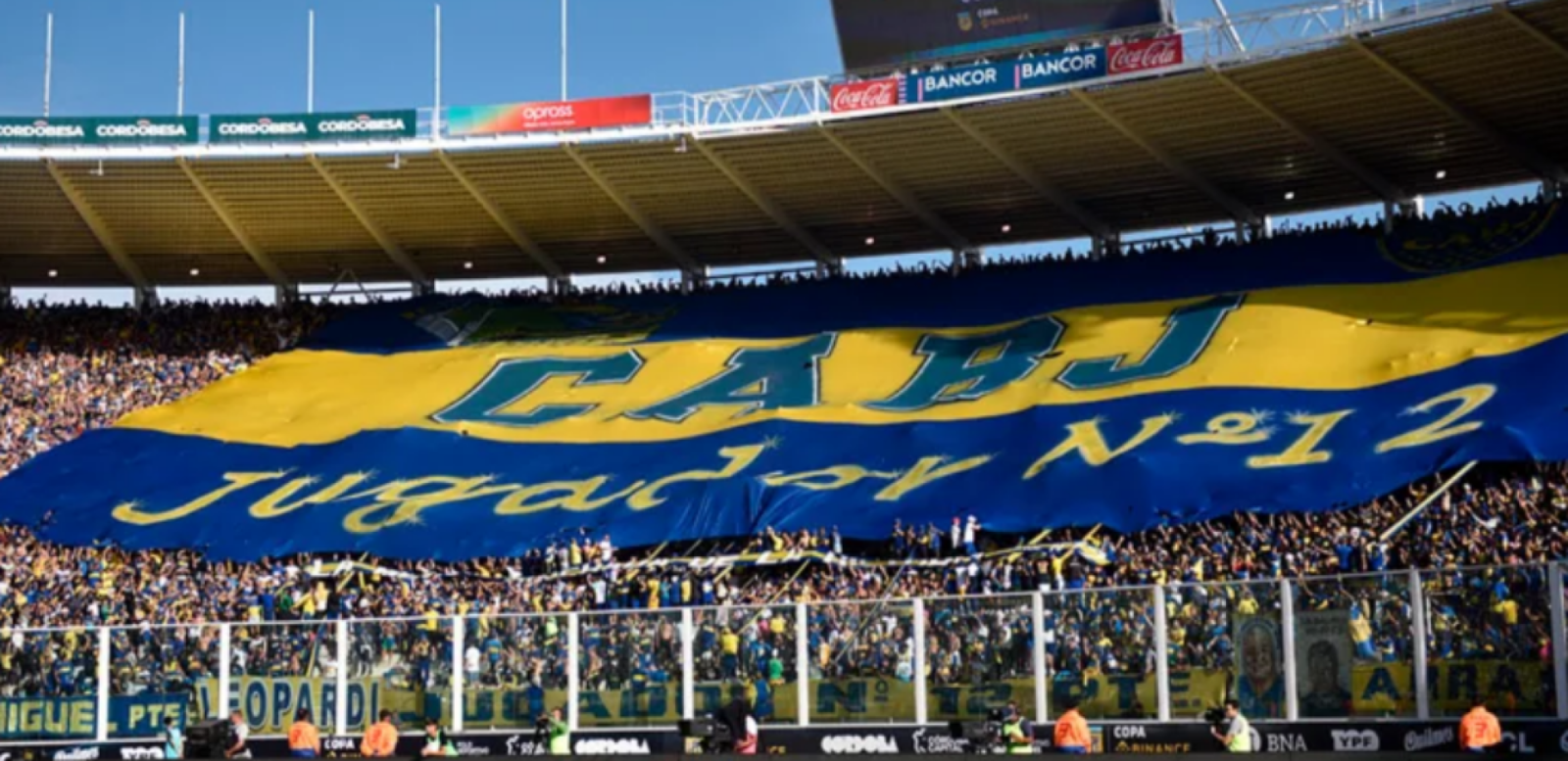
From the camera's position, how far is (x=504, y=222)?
46281mm

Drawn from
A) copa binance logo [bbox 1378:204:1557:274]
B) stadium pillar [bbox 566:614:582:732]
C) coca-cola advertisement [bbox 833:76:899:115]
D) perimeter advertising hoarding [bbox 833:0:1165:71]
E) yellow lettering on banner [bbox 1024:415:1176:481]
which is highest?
perimeter advertising hoarding [bbox 833:0:1165:71]

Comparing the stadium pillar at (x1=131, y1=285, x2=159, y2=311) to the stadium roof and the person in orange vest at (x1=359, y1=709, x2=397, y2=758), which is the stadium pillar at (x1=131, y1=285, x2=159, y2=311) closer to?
the stadium roof

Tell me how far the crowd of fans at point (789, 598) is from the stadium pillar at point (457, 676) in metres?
0.10

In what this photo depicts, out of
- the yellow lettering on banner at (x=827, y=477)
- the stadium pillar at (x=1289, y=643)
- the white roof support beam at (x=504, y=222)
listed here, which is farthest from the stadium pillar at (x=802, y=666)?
the white roof support beam at (x=504, y=222)

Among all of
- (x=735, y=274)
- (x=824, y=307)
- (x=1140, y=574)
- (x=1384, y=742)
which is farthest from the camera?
(x=735, y=274)

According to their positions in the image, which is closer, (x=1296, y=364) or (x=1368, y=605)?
(x=1368, y=605)

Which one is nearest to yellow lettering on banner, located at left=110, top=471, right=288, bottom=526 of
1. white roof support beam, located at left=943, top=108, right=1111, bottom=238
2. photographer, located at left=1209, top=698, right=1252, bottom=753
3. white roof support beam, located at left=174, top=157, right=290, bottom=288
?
white roof support beam, located at left=174, top=157, right=290, bottom=288

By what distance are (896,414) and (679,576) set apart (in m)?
6.83

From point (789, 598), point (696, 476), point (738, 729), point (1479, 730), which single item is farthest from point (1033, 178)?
point (1479, 730)

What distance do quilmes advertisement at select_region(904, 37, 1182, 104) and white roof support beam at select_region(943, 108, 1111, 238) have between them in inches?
23.3

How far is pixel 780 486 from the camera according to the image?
35062 mm

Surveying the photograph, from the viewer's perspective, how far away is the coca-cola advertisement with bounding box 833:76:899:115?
39.4 meters

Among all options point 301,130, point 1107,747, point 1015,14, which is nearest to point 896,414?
point 1015,14

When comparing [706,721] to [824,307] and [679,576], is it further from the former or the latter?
[824,307]
